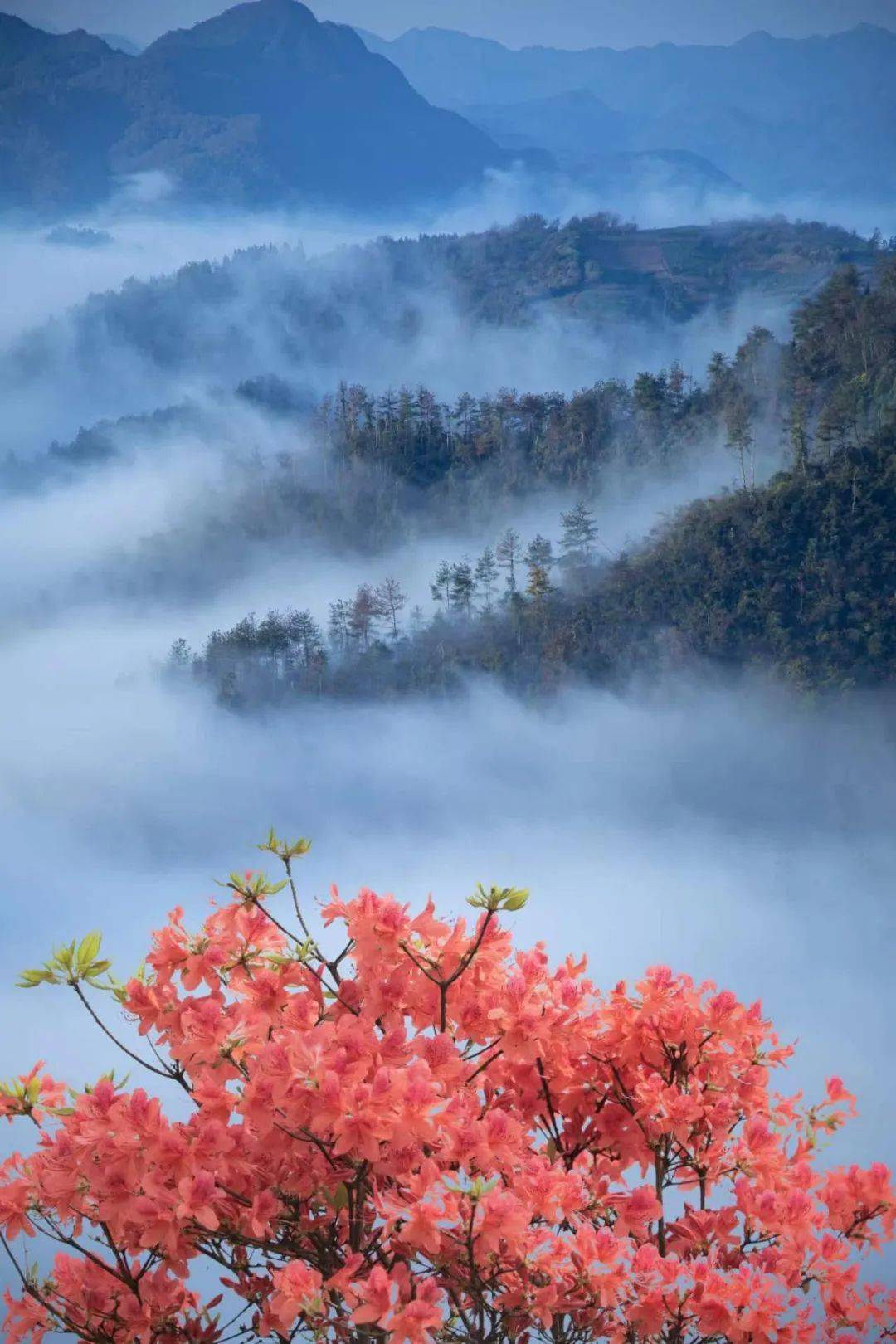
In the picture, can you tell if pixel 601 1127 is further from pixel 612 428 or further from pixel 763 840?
pixel 612 428

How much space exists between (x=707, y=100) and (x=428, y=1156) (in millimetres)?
3237

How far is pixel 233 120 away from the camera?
361cm

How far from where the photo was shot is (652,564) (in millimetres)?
3180

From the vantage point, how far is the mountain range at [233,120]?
3471 millimetres

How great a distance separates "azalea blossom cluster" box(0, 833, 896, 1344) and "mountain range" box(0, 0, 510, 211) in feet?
8.64

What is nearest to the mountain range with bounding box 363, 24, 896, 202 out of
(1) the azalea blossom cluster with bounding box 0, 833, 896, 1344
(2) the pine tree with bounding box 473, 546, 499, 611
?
(2) the pine tree with bounding box 473, 546, 499, 611

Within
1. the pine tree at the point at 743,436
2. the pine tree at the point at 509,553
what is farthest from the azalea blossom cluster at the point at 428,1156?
the pine tree at the point at 743,436

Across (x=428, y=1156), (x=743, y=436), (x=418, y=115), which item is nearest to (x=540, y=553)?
(x=743, y=436)

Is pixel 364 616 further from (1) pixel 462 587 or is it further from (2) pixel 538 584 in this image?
(2) pixel 538 584

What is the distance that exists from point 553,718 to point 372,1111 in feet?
6.78

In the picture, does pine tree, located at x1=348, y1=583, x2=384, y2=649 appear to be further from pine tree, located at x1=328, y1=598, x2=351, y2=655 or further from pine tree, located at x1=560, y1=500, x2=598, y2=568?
Result: pine tree, located at x1=560, y1=500, x2=598, y2=568

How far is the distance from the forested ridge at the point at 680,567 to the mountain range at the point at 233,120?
0.85 meters

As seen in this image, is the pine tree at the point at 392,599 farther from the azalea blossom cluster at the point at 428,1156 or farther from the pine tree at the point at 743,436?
the azalea blossom cluster at the point at 428,1156

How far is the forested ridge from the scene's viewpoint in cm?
311
